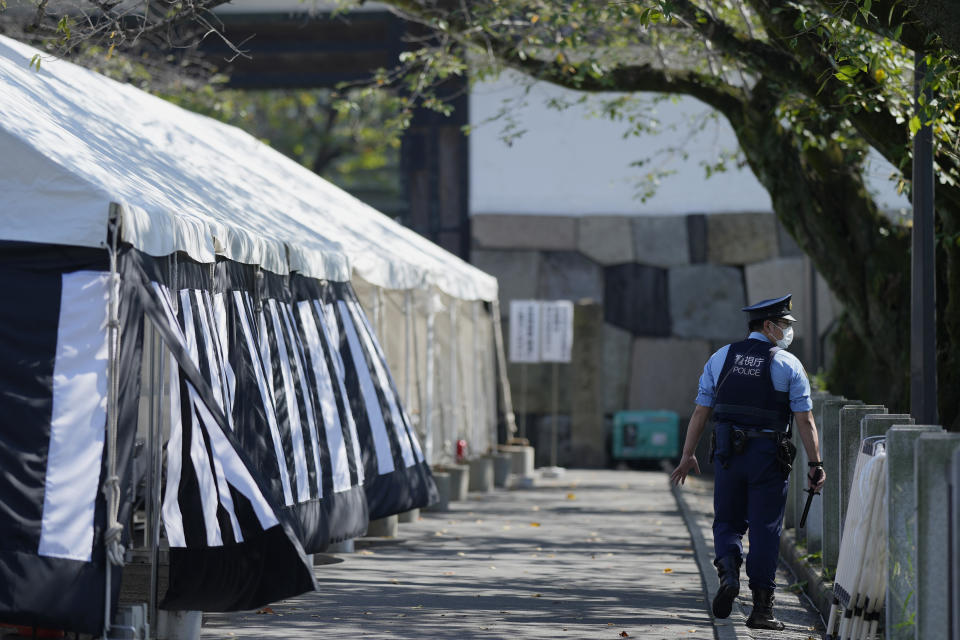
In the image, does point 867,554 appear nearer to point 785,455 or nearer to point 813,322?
point 785,455

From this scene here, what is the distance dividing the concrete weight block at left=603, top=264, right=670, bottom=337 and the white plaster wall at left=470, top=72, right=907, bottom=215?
1088mm

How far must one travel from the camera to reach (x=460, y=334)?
1733cm

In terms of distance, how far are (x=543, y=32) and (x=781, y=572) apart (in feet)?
19.1

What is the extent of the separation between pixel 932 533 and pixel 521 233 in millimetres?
17071

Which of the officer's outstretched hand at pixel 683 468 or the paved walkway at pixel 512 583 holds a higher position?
the officer's outstretched hand at pixel 683 468

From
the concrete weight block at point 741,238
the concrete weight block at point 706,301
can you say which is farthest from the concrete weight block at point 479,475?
the concrete weight block at point 741,238

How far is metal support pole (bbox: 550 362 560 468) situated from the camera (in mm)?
20344

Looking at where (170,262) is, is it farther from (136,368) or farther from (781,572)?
(781,572)

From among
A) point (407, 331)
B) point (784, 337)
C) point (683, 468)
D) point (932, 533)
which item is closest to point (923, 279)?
point (784, 337)

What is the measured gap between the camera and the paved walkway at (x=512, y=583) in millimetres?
7793

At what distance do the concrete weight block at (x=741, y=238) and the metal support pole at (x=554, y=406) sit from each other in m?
3.29

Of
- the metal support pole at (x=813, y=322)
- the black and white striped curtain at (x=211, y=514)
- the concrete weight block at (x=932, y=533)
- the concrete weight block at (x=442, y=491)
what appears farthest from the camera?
the metal support pole at (x=813, y=322)

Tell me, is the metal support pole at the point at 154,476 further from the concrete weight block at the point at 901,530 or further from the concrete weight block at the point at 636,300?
the concrete weight block at the point at 636,300

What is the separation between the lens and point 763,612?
7.71 metres
